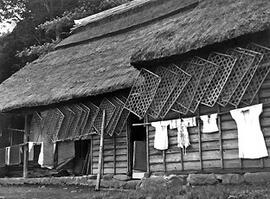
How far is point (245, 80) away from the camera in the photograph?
9.13 meters

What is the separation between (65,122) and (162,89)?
202 inches

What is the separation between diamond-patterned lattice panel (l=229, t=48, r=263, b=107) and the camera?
895 centimetres

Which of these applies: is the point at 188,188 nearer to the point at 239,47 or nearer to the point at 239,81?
the point at 239,81

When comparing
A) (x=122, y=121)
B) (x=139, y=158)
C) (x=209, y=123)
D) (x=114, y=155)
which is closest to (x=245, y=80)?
(x=209, y=123)

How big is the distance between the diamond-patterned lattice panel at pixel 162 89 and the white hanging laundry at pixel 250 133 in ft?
Result: 6.51

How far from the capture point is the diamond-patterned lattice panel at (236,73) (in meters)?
9.10

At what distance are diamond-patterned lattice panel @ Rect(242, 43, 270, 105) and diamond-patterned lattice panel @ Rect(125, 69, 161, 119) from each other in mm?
2456

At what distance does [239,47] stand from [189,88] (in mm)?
1615

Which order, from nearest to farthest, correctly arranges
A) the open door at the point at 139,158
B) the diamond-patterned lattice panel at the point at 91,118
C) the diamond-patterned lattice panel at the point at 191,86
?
the diamond-patterned lattice panel at the point at 191,86 < the open door at the point at 139,158 < the diamond-patterned lattice panel at the point at 91,118

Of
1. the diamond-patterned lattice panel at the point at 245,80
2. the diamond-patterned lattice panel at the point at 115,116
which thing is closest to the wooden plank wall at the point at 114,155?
the diamond-patterned lattice panel at the point at 115,116

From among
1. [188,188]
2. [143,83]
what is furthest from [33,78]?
[188,188]

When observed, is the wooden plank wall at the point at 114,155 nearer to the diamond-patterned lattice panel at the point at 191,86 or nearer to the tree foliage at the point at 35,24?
the diamond-patterned lattice panel at the point at 191,86

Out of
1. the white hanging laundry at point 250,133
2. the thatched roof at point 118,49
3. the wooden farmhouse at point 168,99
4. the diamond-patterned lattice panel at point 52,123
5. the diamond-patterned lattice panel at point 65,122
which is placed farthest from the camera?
the diamond-patterned lattice panel at point 52,123

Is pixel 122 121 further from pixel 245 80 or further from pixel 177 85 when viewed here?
pixel 245 80
